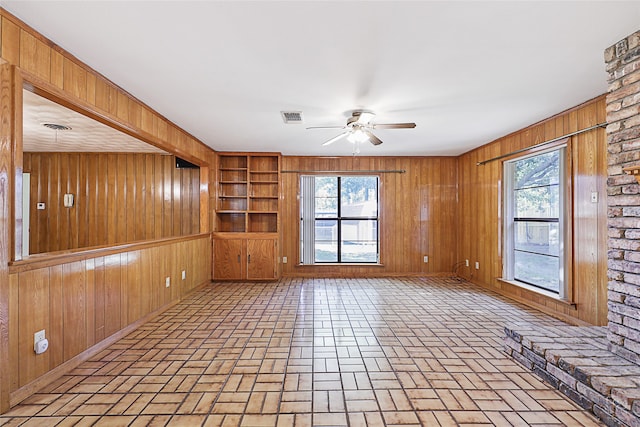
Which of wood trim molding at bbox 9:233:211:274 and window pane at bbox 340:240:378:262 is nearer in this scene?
wood trim molding at bbox 9:233:211:274

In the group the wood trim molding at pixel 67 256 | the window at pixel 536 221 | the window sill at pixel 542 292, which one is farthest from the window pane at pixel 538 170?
the wood trim molding at pixel 67 256

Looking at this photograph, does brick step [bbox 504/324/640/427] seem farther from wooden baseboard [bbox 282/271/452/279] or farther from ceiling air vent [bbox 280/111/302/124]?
wooden baseboard [bbox 282/271/452/279]

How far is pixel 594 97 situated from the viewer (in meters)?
3.19

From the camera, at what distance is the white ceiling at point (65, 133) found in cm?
336

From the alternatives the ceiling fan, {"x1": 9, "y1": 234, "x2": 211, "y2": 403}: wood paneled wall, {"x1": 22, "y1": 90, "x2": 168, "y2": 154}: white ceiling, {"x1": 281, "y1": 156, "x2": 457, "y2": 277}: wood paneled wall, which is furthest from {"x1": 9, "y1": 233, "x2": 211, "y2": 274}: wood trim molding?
{"x1": 281, "y1": 156, "x2": 457, "y2": 277}: wood paneled wall

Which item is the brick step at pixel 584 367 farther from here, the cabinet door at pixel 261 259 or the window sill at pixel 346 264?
the cabinet door at pixel 261 259

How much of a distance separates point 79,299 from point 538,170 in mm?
5382

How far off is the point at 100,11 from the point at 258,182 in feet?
14.1

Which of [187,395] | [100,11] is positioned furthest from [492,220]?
[100,11]

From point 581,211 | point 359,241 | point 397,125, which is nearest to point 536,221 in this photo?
point 581,211

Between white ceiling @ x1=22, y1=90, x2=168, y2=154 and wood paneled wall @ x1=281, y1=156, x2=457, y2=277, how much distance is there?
9.11 ft

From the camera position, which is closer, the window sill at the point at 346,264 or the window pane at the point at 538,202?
the window pane at the point at 538,202

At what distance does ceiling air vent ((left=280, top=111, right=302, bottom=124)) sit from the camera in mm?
3624

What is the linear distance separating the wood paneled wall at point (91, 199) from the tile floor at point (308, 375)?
2368mm
